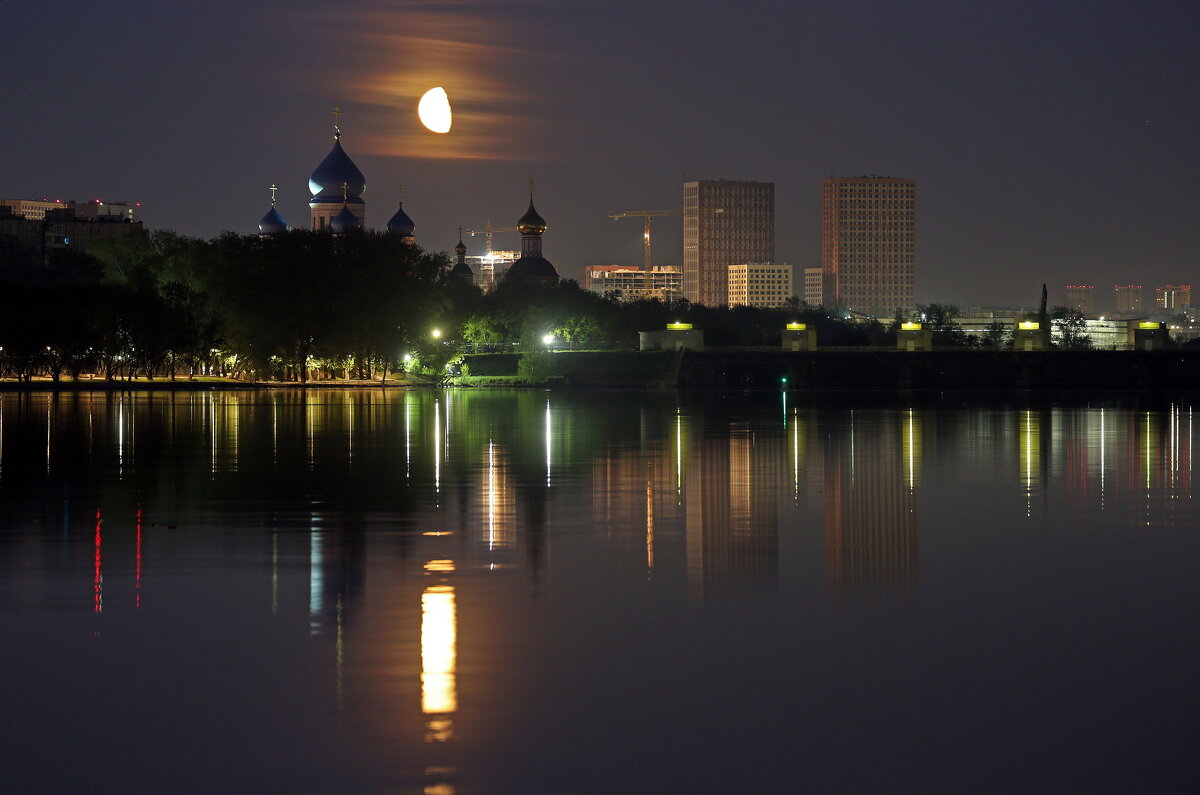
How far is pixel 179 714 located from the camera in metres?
9.74

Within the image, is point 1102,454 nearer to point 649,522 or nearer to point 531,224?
point 649,522

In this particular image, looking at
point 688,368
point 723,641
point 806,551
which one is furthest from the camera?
point 688,368

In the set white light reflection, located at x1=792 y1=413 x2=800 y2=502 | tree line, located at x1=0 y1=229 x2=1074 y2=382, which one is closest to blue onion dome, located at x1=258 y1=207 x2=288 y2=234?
tree line, located at x1=0 y1=229 x2=1074 y2=382

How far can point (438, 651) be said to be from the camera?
11.5 m

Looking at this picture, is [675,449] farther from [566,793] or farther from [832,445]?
[566,793]

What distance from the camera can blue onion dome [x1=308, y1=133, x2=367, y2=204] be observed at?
147 meters

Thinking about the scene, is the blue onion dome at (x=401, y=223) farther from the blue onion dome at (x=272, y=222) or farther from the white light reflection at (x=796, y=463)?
the white light reflection at (x=796, y=463)

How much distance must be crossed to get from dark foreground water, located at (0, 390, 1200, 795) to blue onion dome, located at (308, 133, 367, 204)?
122 meters

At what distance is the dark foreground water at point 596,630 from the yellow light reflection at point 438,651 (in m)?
0.03

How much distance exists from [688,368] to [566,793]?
315ft

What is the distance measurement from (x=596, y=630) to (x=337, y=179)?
456 ft

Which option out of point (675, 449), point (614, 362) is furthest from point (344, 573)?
point (614, 362)

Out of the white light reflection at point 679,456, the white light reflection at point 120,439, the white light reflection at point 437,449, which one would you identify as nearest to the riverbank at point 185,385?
the white light reflection at point 120,439

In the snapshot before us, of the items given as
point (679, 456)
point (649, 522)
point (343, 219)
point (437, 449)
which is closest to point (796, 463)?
point (679, 456)
